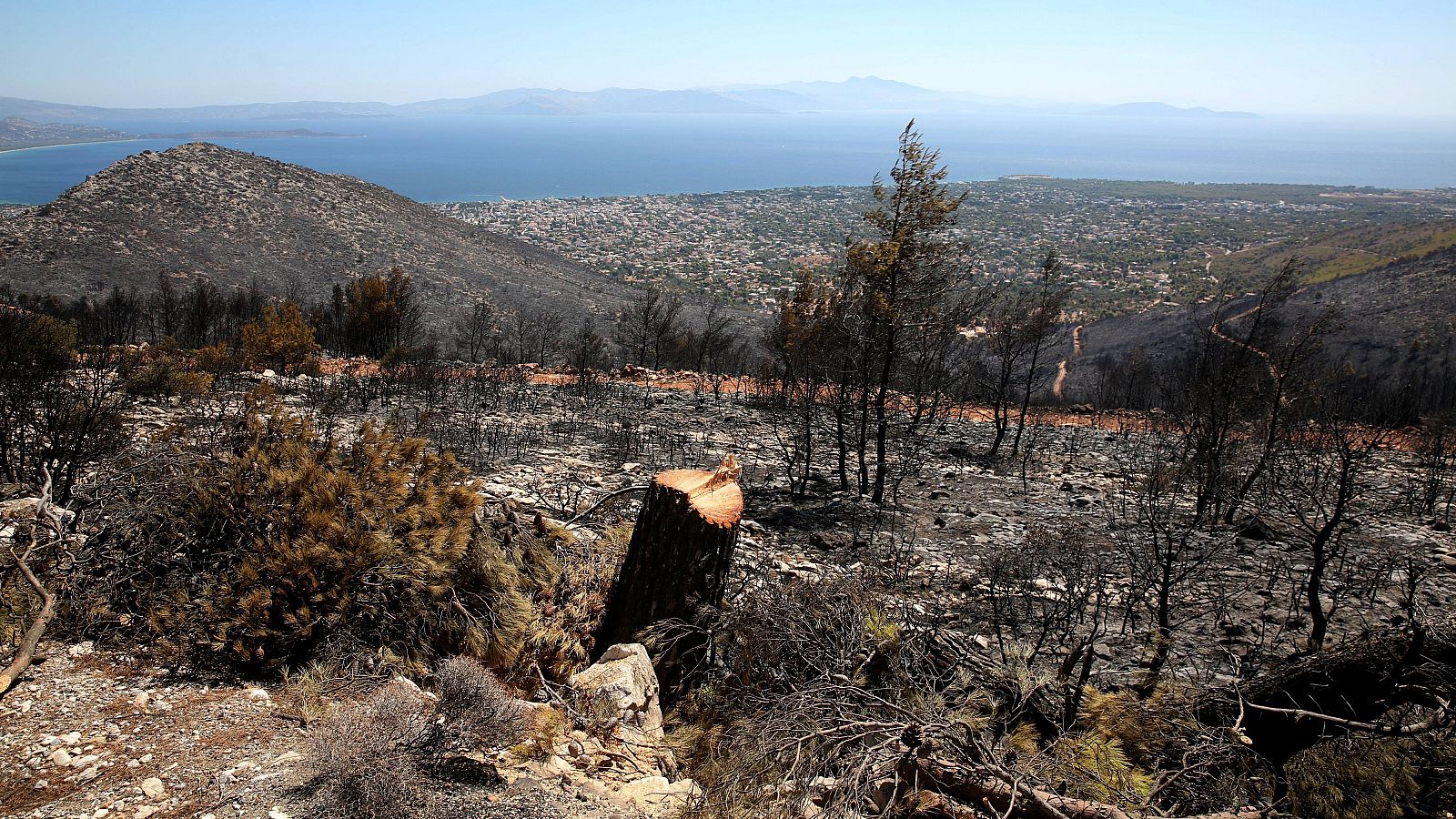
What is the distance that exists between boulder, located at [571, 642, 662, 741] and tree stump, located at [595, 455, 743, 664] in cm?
34

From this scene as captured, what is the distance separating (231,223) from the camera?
39.9m

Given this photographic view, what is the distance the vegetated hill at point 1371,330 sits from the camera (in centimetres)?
2589

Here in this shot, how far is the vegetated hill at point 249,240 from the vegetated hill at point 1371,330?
30.8 metres

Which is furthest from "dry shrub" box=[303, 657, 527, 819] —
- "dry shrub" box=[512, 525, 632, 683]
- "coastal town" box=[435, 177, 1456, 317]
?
"coastal town" box=[435, 177, 1456, 317]

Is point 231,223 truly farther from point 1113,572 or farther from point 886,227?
point 1113,572

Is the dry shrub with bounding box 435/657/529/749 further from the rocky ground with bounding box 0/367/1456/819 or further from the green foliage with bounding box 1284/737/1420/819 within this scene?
the green foliage with bounding box 1284/737/1420/819

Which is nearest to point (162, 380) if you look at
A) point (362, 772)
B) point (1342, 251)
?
point (362, 772)

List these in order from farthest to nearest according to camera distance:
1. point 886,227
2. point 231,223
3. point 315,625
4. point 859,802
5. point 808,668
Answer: point 231,223 → point 886,227 → point 808,668 → point 315,625 → point 859,802

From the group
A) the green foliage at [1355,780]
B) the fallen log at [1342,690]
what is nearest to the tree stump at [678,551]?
the fallen log at [1342,690]

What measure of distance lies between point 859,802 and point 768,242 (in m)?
90.3

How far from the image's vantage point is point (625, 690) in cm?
373

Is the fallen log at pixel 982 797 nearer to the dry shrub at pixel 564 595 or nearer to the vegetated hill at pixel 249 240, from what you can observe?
the dry shrub at pixel 564 595

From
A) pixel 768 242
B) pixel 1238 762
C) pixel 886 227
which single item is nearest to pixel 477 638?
pixel 1238 762

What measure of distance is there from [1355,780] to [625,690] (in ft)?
11.1
